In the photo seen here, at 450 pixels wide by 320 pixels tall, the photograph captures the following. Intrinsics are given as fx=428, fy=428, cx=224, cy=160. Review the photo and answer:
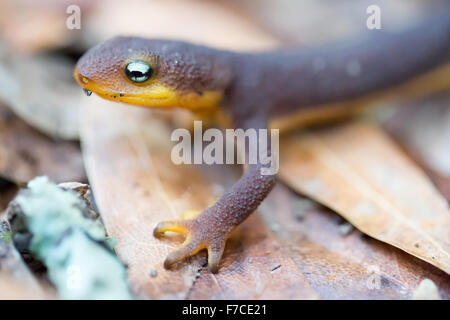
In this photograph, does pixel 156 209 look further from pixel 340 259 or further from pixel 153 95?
pixel 340 259

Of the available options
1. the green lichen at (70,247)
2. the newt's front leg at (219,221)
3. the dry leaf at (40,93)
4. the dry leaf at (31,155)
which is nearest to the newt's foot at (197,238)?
the newt's front leg at (219,221)

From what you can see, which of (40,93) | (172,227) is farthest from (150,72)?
(40,93)

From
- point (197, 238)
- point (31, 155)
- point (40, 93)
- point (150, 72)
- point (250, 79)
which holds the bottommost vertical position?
point (197, 238)

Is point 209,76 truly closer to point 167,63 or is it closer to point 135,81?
point 167,63

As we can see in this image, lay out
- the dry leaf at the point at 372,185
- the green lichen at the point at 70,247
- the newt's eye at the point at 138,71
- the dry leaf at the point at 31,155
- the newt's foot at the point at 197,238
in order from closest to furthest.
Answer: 1. the green lichen at the point at 70,247
2. the newt's foot at the point at 197,238
3. the dry leaf at the point at 372,185
4. the newt's eye at the point at 138,71
5. the dry leaf at the point at 31,155

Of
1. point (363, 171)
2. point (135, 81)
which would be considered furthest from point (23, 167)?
point (363, 171)

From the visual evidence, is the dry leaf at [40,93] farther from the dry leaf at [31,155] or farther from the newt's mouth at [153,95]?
the newt's mouth at [153,95]

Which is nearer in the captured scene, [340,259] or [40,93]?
[340,259]
